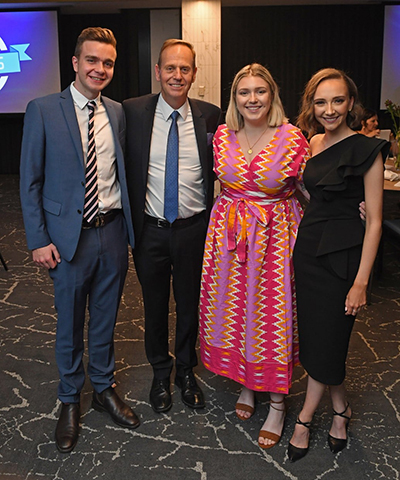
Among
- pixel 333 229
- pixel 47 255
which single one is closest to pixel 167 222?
pixel 47 255

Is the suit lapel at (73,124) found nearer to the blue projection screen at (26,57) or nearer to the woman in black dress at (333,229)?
the woman in black dress at (333,229)

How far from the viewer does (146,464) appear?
2.76 metres

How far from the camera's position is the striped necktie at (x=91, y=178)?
2.79m

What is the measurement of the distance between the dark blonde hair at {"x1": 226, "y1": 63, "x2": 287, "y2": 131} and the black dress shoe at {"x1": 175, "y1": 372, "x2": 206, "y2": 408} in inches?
55.3

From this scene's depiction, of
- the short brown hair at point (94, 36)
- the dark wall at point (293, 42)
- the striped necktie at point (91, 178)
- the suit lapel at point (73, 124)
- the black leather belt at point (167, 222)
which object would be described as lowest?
the black leather belt at point (167, 222)

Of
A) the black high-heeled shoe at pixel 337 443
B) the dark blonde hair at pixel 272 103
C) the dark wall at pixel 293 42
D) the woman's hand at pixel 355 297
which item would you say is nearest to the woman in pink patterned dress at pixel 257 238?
the dark blonde hair at pixel 272 103

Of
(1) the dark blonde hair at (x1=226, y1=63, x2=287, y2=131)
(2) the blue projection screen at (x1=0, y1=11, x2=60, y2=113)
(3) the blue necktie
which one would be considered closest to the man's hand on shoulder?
(3) the blue necktie

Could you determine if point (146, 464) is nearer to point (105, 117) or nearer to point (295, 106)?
point (105, 117)

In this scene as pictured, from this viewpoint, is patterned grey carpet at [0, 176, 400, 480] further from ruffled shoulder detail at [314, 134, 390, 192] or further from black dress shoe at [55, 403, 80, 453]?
ruffled shoulder detail at [314, 134, 390, 192]

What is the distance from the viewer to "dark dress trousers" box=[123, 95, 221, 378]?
3.00 m

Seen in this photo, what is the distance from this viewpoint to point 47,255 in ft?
9.14

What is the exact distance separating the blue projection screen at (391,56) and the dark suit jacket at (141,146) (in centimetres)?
886

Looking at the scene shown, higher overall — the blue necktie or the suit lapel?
the suit lapel

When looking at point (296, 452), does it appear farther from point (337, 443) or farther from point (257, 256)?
point (257, 256)
